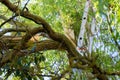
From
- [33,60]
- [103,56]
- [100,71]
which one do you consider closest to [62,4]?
[103,56]

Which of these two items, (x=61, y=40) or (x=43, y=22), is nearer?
(x=43, y=22)

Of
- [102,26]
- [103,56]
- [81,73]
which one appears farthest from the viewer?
[102,26]

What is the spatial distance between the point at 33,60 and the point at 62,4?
342cm

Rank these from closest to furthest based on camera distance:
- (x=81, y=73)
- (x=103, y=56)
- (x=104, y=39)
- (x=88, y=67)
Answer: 1. (x=88, y=67)
2. (x=81, y=73)
3. (x=103, y=56)
4. (x=104, y=39)

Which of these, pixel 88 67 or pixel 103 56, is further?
pixel 103 56

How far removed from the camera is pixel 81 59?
8.67ft

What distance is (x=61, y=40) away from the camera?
3.42m

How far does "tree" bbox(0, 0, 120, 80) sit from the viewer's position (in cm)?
267

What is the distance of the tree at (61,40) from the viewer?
8.77 ft

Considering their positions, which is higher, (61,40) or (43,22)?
(43,22)

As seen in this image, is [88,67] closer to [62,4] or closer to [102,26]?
[102,26]

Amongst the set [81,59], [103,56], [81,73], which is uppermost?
[81,59]

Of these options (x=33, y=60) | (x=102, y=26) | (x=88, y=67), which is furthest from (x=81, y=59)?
(x=102, y=26)

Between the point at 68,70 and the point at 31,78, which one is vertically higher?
the point at 68,70
